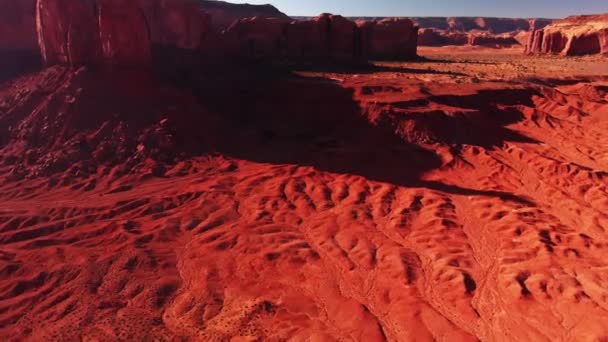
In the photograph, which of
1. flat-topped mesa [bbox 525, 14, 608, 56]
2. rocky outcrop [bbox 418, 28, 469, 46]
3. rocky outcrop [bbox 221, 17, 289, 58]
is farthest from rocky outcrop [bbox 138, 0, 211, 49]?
rocky outcrop [bbox 418, 28, 469, 46]

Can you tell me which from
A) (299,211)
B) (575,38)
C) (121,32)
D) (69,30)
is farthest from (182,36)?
(575,38)

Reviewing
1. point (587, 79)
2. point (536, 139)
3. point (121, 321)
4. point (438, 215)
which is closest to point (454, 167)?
point (438, 215)

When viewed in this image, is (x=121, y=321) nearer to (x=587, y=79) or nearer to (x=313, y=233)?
(x=313, y=233)

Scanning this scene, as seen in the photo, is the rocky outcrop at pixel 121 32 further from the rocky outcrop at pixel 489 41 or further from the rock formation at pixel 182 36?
the rocky outcrop at pixel 489 41

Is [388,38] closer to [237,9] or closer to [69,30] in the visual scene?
[69,30]

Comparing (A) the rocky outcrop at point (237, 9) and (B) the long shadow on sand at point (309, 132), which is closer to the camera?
(B) the long shadow on sand at point (309, 132)

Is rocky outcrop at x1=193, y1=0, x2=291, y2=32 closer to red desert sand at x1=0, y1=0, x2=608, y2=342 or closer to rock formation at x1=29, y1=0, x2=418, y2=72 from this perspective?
rock formation at x1=29, y1=0, x2=418, y2=72

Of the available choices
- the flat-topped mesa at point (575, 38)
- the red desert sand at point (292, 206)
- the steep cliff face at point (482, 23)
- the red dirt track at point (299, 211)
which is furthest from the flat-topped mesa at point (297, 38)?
the steep cliff face at point (482, 23)
